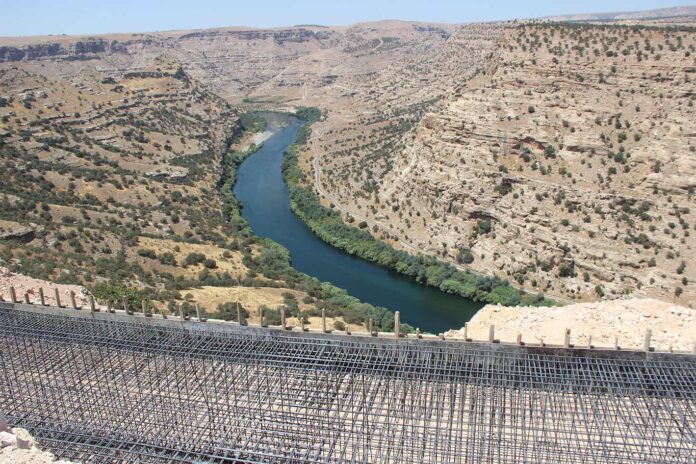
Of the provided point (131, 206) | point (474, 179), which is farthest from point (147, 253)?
point (474, 179)

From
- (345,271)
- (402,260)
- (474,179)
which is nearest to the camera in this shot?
(402,260)

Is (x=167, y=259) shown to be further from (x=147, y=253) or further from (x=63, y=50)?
(x=63, y=50)

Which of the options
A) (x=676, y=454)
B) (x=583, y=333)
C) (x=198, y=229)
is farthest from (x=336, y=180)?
(x=676, y=454)

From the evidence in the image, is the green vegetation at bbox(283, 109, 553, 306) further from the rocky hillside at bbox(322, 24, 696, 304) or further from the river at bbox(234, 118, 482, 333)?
the rocky hillside at bbox(322, 24, 696, 304)

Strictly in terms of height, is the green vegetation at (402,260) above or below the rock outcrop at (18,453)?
below

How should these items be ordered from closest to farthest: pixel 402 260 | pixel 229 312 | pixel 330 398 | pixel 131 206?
pixel 330 398, pixel 229 312, pixel 402 260, pixel 131 206

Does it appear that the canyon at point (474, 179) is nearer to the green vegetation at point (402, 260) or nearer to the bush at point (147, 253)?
the bush at point (147, 253)

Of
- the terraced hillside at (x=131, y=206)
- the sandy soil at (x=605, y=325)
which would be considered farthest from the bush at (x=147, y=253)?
the sandy soil at (x=605, y=325)
